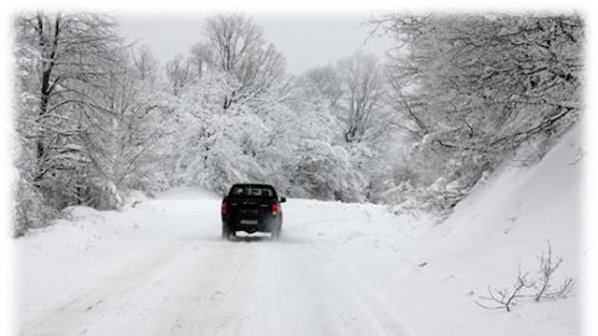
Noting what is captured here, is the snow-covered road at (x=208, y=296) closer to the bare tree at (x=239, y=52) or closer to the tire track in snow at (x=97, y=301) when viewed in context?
the tire track in snow at (x=97, y=301)

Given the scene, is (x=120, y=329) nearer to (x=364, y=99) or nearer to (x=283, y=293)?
(x=283, y=293)

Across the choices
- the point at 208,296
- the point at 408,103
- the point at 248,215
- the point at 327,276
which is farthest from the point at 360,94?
the point at 208,296

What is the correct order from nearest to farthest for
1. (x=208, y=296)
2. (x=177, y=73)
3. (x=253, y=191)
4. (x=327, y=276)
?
(x=208, y=296) → (x=327, y=276) → (x=253, y=191) → (x=177, y=73)

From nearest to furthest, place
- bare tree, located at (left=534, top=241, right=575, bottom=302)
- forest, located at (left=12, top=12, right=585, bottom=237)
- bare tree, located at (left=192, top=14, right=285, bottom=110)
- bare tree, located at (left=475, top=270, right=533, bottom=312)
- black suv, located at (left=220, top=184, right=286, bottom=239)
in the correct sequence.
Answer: bare tree, located at (left=534, top=241, right=575, bottom=302), bare tree, located at (left=475, top=270, right=533, bottom=312), forest, located at (left=12, top=12, right=585, bottom=237), black suv, located at (left=220, top=184, right=286, bottom=239), bare tree, located at (left=192, top=14, right=285, bottom=110)

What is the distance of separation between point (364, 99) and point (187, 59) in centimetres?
1851

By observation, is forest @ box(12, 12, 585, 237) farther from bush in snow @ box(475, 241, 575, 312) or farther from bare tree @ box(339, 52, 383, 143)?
bare tree @ box(339, 52, 383, 143)

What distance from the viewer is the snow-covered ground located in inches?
269

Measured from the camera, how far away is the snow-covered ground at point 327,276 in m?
6.83

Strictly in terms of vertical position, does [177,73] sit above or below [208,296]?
above

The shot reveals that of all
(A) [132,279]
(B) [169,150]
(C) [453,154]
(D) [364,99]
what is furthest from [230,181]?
(A) [132,279]

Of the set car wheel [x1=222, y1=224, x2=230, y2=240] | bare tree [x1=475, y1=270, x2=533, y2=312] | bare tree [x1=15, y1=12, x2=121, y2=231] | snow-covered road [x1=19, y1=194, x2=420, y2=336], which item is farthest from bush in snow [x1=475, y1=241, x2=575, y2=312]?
bare tree [x1=15, y1=12, x2=121, y2=231]

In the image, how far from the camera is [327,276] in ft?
35.6

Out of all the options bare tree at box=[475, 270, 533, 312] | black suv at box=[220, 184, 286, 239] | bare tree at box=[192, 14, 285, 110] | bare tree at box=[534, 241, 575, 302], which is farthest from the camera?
bare tree at box=[192, 14, 285, 110]

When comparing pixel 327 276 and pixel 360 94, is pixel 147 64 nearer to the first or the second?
pixel 360 94
